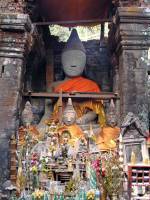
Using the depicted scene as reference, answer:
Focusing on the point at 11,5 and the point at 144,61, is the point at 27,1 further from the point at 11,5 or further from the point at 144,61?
the point at 144,61

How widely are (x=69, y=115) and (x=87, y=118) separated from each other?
2.15ft

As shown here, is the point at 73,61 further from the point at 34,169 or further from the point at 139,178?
the point at 139,178

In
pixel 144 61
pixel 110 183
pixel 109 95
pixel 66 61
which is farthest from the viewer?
pixel 66 61

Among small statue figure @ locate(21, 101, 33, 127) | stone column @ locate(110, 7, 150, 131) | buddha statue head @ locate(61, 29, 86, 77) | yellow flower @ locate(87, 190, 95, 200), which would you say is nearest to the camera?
yellow flower @ locate(87, 190, 95, 200)

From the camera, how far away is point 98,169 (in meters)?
7.87

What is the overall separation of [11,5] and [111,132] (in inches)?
133

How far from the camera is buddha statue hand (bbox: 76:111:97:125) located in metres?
10.4

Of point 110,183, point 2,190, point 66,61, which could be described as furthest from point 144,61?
point 2,190

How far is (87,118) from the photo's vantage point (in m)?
10.5

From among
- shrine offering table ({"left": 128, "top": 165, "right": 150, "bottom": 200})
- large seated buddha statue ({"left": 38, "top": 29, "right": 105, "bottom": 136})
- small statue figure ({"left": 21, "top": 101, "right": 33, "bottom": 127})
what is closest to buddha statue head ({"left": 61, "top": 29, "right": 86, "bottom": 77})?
large seated buddha statue ({"left": 38, "top": 29, "right": 105, "bottom": 136})

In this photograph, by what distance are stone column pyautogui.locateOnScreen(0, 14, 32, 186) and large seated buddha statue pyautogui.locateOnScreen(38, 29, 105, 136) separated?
1.33 metres

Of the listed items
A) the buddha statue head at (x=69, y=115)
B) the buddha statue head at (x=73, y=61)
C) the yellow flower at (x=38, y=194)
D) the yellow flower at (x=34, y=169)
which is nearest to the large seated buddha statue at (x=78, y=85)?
the buddha statue head at (x=73, y=61)

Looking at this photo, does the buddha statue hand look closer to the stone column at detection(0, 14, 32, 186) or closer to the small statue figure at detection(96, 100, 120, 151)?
the small statue figure at detection(96, 100, 120, 151)

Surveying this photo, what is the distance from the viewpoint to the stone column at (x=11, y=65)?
8.93m
